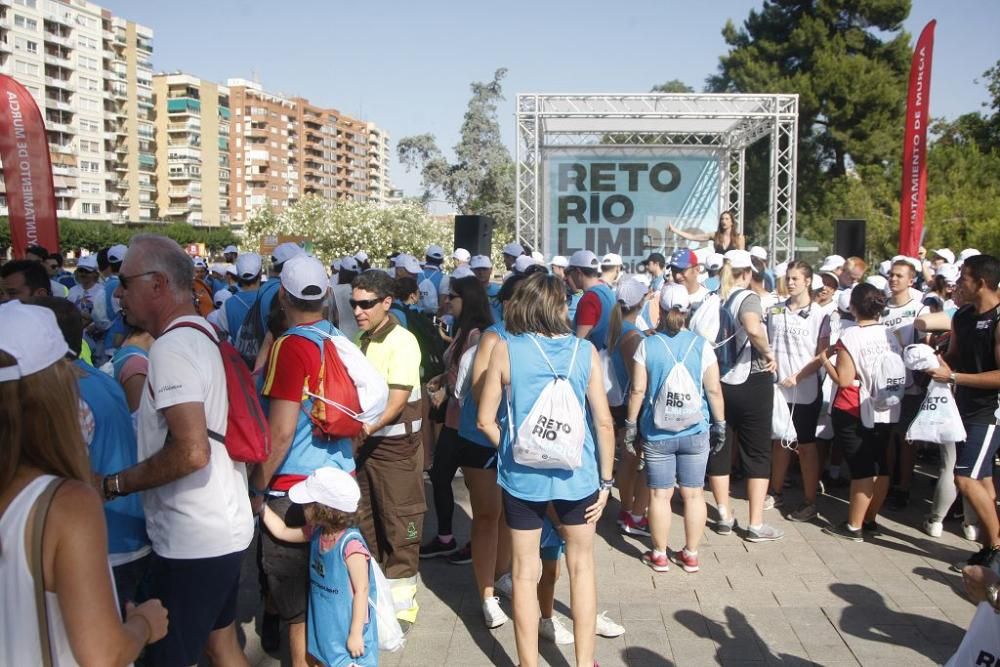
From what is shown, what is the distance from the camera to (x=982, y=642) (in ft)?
7.24

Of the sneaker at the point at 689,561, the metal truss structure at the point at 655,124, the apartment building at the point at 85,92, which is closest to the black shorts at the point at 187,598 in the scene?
the sneaker at the point at 689,561

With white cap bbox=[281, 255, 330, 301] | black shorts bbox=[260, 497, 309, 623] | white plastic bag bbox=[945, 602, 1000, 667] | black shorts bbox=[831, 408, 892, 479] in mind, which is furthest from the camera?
black shorts bbox=[831, 408, 892, 479]

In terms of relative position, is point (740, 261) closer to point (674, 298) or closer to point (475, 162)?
point (674, 298)

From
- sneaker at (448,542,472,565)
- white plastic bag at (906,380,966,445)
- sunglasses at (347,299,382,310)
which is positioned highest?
sunglasses at (347,299,382,310)

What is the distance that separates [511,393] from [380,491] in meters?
1.13

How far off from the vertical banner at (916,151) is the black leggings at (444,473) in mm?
Result: 8368

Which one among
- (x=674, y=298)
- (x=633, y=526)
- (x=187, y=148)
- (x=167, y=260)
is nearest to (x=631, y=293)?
(x=674, y=298)

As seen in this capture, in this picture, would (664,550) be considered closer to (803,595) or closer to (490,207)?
(803,595)

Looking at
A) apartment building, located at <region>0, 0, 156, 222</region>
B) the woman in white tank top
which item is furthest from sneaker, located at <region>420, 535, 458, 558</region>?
apartment building, located at <region>0, 0, 156, 222</region>

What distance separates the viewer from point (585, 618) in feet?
11.3

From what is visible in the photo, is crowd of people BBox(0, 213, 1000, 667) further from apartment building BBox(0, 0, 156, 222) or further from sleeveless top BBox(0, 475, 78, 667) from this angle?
apartment building BBox(0, 0, 156, 222)

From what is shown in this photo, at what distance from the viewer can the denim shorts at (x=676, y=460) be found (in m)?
4.94

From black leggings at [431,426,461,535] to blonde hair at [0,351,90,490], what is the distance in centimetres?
346

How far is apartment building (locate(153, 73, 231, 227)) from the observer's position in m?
108
